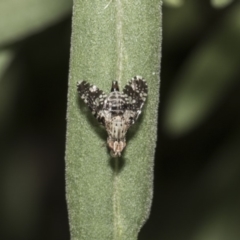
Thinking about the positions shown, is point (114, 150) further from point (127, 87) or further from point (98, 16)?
point (98, 16)

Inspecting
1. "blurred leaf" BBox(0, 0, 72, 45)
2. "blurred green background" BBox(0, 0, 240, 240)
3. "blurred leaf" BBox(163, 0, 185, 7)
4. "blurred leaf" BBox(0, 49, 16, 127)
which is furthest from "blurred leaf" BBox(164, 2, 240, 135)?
"blurred leaf" BBox(0, 49, 16, 127)

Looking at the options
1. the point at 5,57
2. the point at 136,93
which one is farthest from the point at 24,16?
the point at 136,93

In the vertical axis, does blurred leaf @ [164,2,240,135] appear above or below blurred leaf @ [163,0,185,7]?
below

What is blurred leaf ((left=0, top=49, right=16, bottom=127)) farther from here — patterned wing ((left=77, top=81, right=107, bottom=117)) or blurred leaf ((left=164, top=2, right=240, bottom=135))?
patterned wing ((left=77, top=81, right=107, bottom=117))

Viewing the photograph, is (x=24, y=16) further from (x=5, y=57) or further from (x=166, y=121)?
(x=166, y=121)

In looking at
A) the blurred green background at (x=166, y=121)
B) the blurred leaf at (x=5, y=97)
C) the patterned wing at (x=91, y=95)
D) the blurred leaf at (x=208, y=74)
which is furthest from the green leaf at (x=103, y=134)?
the blurred leaf at (x=5, y=97)

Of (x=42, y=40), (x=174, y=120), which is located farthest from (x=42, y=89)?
(x=174, y=120)
